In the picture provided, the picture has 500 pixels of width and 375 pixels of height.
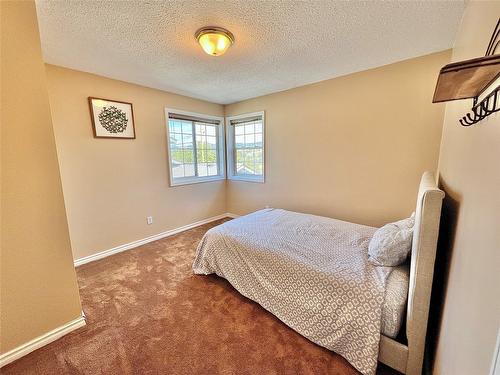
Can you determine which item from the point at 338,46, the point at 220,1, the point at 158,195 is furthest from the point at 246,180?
the point at 220,1

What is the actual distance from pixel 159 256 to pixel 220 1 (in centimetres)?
280

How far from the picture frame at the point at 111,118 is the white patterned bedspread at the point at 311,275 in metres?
1.90

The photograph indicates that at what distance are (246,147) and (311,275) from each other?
9.70 ft

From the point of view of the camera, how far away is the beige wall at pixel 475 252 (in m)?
0.55

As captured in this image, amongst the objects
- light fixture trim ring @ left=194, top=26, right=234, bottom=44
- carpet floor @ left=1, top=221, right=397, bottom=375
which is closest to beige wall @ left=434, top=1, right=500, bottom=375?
carpet floor @ left=1, top=221, right=397, bottom=375

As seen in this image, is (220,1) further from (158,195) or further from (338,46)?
(158,195)

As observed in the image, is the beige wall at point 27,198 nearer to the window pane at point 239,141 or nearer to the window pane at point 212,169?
the window pane at point 212,169

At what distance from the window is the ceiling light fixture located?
186 cm

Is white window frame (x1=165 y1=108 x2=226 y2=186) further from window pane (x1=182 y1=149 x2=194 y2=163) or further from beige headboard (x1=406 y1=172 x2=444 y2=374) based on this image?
beige headboard (x1=406 y1=172 x2=444 y2=374)

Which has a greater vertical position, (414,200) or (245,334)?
(414,200)

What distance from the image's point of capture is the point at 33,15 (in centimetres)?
129

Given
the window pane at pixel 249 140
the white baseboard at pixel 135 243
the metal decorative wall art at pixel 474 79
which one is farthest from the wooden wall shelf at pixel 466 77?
the white baseboard at pixel 135 243

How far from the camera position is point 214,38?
1.70 metres

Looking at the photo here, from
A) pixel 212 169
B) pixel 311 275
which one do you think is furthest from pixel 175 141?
pixel 311 275
